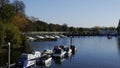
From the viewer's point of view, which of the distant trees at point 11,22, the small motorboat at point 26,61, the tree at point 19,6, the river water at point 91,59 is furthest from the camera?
the tree at point 19,6

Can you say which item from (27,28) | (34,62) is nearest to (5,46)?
(34,62)

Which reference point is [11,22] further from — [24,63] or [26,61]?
[24,63]

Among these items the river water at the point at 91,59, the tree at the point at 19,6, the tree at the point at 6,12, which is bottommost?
the river water at the point at 91,59

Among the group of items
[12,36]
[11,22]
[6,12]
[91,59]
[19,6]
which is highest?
[19,6]

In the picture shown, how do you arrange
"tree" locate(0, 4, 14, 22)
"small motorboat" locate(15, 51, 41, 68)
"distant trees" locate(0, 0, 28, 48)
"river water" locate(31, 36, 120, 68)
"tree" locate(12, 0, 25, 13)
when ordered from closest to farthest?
"small motorboat" locate(15, 51, 41, 68) → "river water" locate(31, 36, 120, 68) → "distant trees" locate(0, 0, 28, 48) → "tree" locate(0, 4, 14, 22) → "tree" locate(12, 0, 25, 13)

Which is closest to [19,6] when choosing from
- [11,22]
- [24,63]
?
[11,22]

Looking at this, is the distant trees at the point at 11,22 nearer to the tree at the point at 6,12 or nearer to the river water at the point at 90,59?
the tree at the point at 6,12

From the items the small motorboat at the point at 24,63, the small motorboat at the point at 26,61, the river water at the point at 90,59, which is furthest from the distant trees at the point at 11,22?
the small motorboat at the point at 24,63

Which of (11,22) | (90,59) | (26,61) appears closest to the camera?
(26,61)

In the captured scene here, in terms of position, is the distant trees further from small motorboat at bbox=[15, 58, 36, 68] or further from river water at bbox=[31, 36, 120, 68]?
small motorboat at bbox=[15, 58, 36, 68]

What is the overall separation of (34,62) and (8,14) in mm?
39092

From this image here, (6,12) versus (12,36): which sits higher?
(6,12)

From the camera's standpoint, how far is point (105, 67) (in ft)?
181

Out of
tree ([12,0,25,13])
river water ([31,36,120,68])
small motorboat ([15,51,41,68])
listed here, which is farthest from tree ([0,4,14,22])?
small motorboat ([15,51,41,68])
